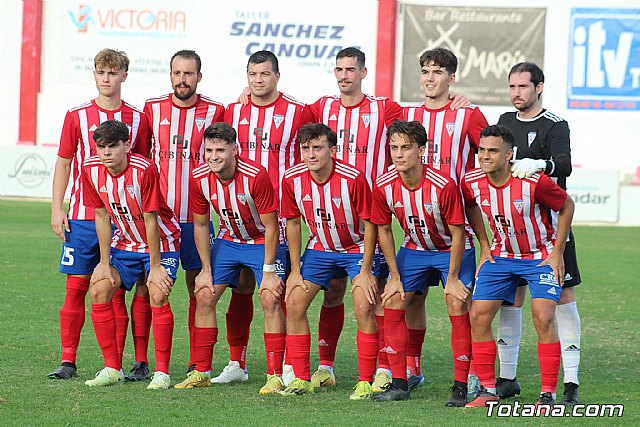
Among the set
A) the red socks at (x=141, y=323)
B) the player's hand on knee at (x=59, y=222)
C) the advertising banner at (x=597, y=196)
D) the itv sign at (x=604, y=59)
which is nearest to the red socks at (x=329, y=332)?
the red socks at (x=141, y=323)

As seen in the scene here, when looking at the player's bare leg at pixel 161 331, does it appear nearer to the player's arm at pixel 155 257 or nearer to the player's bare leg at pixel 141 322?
the player's arm at pixel 155 257

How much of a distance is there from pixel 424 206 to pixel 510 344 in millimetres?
985

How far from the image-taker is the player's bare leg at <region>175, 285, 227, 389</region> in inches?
245

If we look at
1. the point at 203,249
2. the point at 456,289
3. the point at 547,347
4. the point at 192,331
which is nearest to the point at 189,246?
the point at 203,249

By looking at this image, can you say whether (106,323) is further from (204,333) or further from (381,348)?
(381,348)

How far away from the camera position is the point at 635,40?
24562 mm

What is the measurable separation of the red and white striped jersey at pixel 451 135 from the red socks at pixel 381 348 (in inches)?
37.6

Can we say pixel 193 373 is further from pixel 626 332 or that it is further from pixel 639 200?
pixel 639 200

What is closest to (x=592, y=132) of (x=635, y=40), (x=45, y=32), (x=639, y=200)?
(x=635, y=40)

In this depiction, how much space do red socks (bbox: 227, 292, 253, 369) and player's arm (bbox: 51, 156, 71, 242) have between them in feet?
3.69

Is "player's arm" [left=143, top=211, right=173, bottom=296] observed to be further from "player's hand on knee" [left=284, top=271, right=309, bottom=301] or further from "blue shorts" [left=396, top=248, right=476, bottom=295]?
"blue shorts" [left=396, top=248, right=476, bottom=295]

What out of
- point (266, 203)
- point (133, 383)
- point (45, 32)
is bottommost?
point (133, 383)

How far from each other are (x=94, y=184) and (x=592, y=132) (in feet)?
66.5

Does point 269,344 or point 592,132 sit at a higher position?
point 592,132
